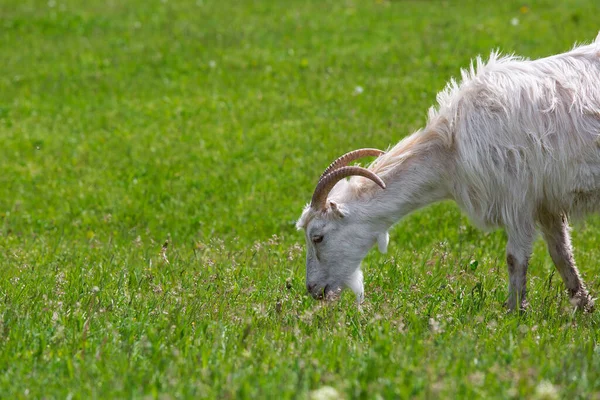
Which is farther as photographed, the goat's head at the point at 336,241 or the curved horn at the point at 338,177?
the goat's head at the point at 336,241

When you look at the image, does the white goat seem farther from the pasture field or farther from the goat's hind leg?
the pasture field

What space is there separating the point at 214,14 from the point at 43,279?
42.3 ft

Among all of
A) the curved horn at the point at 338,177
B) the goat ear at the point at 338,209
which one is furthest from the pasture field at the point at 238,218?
the curved horn at the point at 338,177

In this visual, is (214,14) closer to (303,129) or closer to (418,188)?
(303,129)

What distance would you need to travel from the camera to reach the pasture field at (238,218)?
13.8 feet

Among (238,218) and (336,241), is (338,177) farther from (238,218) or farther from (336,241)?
(238,218)

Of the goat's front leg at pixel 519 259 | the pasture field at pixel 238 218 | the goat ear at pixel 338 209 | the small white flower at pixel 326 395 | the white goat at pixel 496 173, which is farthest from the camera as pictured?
the goat ear at pixel 338 209

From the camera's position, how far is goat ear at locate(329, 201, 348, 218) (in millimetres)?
6715

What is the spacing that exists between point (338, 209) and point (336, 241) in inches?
11.1

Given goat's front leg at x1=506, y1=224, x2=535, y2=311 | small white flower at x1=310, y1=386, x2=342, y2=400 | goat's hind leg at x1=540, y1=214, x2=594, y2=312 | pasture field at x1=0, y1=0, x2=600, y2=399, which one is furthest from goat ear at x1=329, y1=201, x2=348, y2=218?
small white flower at x1=310, y1=386, x2=342, y2=400

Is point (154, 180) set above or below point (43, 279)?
below

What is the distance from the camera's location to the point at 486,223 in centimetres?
651

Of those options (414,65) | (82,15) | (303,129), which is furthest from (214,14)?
(303,129)

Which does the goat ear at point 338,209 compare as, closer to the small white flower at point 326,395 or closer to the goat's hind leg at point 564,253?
the goat's hind leg at point 564,253
